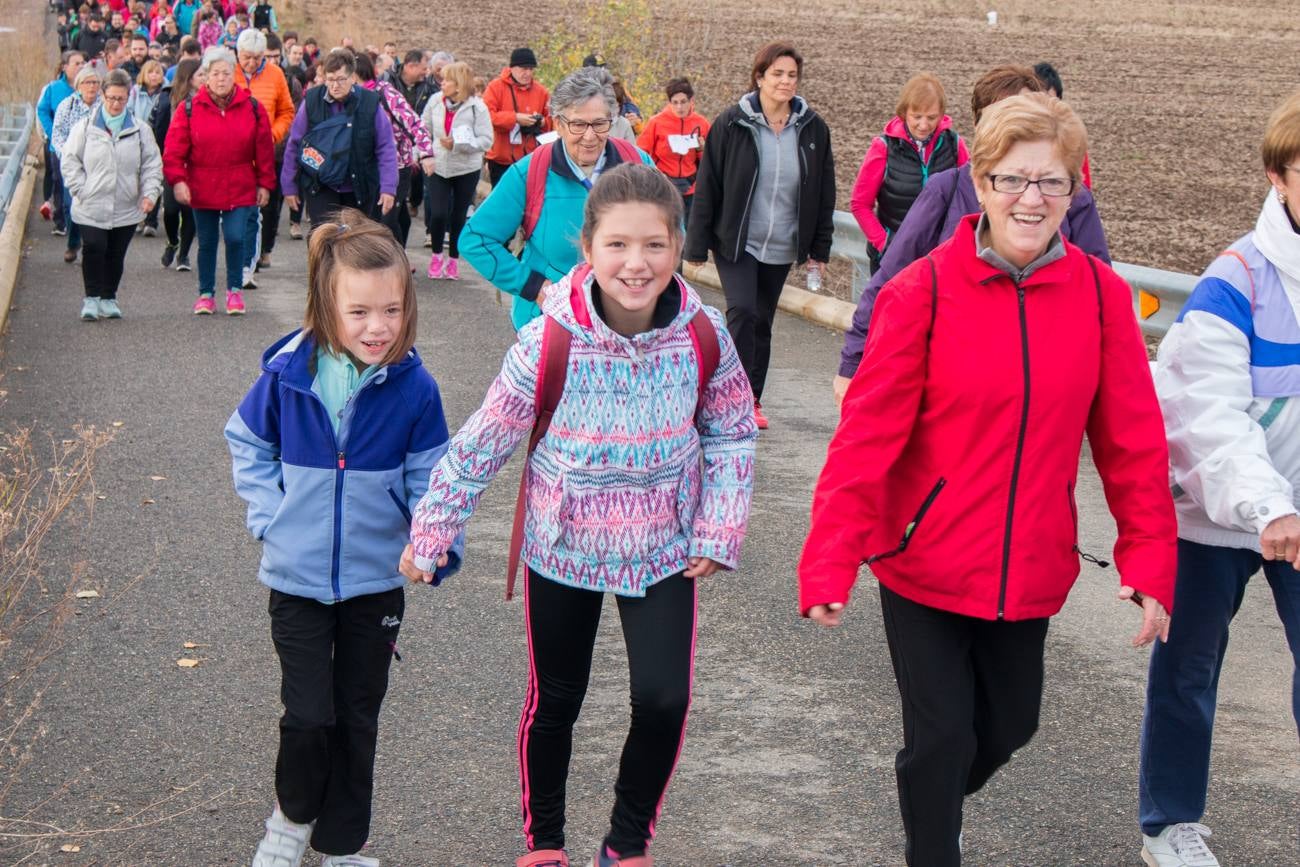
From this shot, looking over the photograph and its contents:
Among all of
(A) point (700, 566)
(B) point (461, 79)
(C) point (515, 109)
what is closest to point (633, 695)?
(A) point (700, 566)

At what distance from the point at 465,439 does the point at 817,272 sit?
932 cm

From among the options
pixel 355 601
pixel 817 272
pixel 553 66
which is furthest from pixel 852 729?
pixel 553 66

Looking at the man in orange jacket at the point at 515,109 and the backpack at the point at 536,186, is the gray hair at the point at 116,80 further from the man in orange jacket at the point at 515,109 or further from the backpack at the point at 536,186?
the backpack at the point at 536,186

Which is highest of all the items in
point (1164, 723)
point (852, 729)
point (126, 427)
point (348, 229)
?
→ point (348, 229)

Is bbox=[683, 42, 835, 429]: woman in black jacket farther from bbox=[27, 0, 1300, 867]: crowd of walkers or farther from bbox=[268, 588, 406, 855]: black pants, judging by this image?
bbox=[268, 588, 406, 855]: black pants

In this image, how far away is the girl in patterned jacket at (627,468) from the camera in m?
3.83

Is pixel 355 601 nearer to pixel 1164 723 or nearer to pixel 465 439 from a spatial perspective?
pixel 465 439

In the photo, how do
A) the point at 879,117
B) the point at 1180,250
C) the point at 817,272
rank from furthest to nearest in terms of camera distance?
the point at 879,117 → the point at 1180,250 → the point at 817,272

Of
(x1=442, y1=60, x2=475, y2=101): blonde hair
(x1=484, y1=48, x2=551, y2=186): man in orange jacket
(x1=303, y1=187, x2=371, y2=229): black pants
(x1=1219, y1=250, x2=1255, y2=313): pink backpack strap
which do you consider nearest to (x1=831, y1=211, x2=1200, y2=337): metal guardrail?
(x1=1219, y1=250, x2=1255, y2=313): pink backpack strap

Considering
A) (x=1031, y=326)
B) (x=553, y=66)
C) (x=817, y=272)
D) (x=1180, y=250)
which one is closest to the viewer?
(x=1031, y=326)

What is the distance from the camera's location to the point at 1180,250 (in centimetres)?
1739

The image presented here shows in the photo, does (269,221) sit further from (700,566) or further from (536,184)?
(700,566)

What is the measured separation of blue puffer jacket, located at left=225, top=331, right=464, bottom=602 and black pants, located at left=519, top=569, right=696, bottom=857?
0.30 metres

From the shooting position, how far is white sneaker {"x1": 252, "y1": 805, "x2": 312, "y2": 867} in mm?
4133
